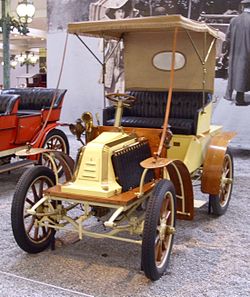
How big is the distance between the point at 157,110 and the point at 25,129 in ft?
5.37

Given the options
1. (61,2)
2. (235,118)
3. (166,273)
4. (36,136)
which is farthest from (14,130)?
(61,2)

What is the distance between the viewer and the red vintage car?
5047 mm

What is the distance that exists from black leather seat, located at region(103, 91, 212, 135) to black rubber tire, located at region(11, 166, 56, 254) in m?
1.60

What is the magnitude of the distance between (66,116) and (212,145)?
5650 millimetres

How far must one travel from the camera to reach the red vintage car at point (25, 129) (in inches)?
199

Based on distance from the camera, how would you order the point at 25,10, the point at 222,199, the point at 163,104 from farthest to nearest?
the point at 25,10 < the point at 163,104 < the point at 222,199

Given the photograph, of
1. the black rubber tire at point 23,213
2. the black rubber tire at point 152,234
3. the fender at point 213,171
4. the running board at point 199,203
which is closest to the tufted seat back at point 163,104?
the fender at point 213,171

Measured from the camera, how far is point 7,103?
5215 mm

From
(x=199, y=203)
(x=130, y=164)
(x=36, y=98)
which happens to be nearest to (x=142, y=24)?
(x=130, y=164)

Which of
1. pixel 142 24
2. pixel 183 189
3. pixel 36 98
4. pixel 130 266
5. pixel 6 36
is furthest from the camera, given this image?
pixel 6 36

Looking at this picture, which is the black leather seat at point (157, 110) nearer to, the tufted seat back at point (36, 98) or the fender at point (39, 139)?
the fender at point (39, 139)

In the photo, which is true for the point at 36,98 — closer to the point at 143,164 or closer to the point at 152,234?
the point at 143,164

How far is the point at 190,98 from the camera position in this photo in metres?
4.86

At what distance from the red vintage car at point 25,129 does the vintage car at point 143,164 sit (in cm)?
103
